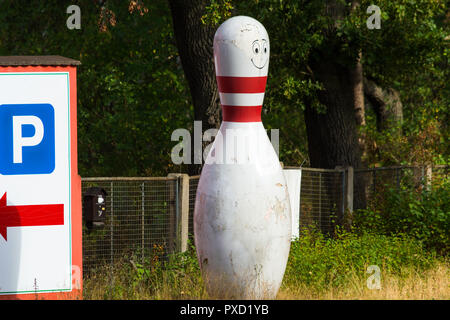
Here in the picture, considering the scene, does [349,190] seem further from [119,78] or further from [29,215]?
[119,78]

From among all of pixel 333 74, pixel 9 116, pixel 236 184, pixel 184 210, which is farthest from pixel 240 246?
pixel 333 74

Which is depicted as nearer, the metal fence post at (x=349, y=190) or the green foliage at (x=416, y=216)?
the green foliage at (x=416, y=216)

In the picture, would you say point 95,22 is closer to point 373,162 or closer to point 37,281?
point 373,162

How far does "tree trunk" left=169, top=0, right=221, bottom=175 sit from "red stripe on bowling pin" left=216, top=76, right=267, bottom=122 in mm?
3951

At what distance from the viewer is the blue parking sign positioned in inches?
271

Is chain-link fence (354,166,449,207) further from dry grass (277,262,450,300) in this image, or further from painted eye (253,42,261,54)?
painted eye (253,42,261,54)

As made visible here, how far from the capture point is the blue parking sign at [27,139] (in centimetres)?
688

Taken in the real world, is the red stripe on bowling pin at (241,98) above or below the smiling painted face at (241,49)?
below

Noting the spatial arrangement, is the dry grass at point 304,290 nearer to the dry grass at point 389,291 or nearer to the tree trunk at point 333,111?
the dry grass at point 389,291

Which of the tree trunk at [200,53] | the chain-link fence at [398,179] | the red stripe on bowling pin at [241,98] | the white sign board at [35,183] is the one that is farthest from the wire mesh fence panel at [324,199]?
the white sign board at [35,183]

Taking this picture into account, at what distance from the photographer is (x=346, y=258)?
903 centimetres

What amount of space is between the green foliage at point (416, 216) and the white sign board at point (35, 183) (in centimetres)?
458

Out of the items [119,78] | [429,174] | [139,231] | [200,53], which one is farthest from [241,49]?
[119,78]

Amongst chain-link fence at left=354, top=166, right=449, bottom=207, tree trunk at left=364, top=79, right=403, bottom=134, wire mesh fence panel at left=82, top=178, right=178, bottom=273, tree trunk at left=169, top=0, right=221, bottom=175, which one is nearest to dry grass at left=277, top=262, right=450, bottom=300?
wire mesh fence panel at left=82, top=178, right=178, bottom=273
